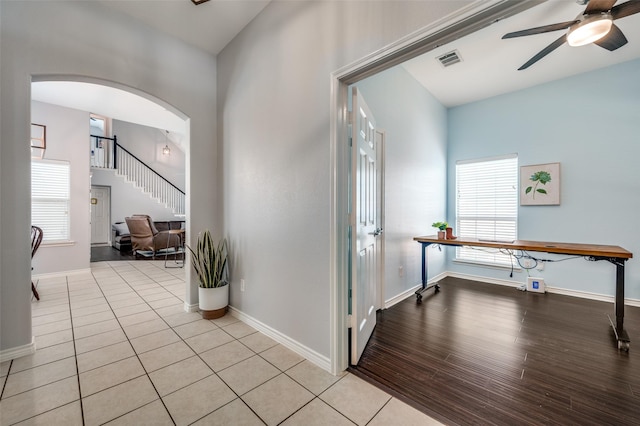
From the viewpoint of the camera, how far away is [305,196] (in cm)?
208

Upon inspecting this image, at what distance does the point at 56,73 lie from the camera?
2.19 m

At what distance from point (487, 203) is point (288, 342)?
4.07m

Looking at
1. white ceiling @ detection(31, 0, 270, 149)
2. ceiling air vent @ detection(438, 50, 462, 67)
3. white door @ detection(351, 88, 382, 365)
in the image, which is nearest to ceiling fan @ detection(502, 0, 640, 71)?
ceiling air vent @ detection(438, 50, 462, 67)

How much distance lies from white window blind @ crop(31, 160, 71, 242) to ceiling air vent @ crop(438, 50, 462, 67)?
6.56m

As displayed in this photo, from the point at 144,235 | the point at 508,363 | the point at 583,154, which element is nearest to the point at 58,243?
the point at 144,235

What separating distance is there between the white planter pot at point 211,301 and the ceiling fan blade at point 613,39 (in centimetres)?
422

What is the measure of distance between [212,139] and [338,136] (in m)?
2.01

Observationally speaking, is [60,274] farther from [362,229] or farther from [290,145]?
[362,229]

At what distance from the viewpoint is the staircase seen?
8.04 metres

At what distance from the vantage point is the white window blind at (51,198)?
4.48m

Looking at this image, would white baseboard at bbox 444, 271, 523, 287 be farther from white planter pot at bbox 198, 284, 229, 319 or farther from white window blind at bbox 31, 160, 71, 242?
white window blind at bbox 31, 160, 71, 242

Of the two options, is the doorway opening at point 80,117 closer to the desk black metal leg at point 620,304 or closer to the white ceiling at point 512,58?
the white ceiling at point 512,58

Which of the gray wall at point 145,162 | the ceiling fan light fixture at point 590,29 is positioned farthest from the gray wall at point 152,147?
the ceiling fan light fixture at point 590,29

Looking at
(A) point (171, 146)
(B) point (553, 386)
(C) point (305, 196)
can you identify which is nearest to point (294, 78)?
(C) point (305, 196)
